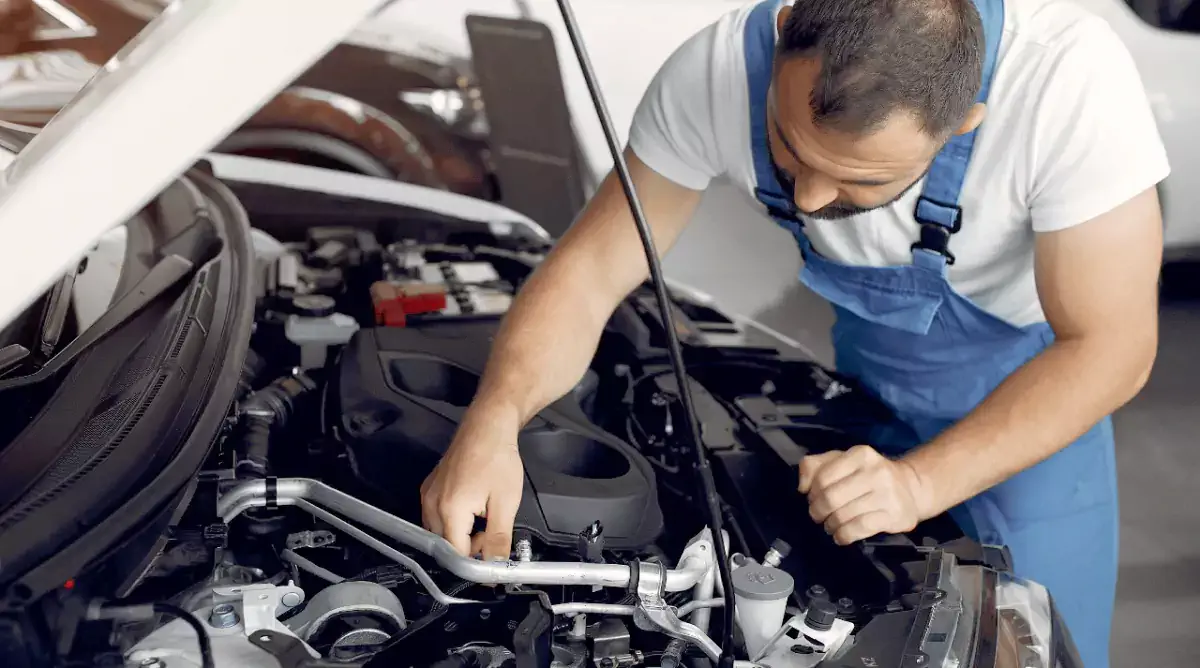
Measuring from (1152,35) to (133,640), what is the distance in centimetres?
274

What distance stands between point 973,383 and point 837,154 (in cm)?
53

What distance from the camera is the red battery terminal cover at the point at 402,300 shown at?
142cm

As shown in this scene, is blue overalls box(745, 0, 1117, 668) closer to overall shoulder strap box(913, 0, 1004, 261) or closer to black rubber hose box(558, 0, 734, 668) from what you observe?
overall shoulder strap box(913, 0, 1004, 261)

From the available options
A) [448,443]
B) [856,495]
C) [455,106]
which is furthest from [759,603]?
[455,106]

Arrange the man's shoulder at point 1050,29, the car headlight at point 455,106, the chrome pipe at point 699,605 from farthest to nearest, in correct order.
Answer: the car headlight at point 455,106
the man's shoulder at point 1050,29
the chrome pipe at point 699,605

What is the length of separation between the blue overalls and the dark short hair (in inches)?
10.3

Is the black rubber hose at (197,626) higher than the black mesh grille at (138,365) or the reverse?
the reverse

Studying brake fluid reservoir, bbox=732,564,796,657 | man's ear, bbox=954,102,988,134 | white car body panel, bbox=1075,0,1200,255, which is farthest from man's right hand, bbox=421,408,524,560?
white car body panel, bbox=1075,0,1200,255

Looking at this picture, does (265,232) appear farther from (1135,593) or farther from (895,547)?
(1135,593)

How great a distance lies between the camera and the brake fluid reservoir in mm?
891

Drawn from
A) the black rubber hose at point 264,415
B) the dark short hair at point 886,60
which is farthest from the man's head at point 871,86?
the black rubber hose at point 264,415

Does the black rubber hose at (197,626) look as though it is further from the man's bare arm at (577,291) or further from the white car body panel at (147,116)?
the man's bare arm at (577,291)

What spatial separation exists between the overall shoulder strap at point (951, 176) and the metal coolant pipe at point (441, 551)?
1.84ft

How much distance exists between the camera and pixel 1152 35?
2.58 m
